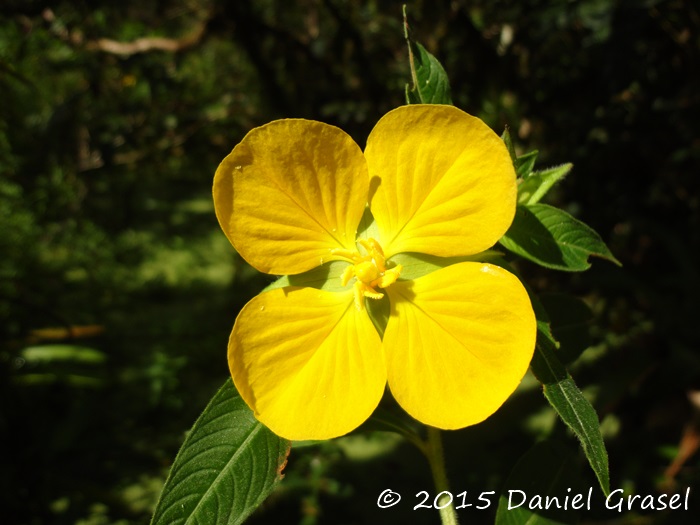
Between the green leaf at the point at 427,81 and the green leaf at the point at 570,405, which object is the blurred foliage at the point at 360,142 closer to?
the green leaf at the point at 427,81

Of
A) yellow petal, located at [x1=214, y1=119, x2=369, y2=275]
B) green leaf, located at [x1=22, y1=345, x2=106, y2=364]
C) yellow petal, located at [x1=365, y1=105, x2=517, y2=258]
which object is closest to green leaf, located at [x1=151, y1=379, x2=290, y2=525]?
yellow petal, located at [x1=214, y1=119, x2=369, y2=275]

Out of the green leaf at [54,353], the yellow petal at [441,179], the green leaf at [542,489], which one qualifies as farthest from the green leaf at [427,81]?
the green leaf at [54,353]

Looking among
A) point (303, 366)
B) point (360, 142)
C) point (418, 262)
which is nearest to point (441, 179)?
point (418, 262)

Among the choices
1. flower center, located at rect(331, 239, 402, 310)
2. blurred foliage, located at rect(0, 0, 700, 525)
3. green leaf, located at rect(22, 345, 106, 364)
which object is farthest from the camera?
green leaf, located at rect(22, 345, 106, 364)

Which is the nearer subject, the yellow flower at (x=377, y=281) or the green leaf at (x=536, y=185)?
the yellow flower at (x=377, y=281)

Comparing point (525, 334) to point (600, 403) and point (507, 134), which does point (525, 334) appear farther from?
point (600, 403)

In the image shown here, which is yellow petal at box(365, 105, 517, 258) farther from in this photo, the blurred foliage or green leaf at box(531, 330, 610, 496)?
the blurred foliage
